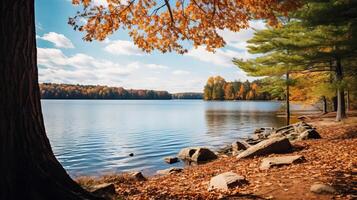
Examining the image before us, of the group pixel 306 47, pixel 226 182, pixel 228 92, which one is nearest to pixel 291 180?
pixel 226 182

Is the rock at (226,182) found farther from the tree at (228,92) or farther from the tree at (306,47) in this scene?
the tree at (228,92)

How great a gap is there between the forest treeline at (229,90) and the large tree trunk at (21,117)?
560ft

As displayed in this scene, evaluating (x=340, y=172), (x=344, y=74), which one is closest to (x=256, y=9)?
(x=340, y=172)

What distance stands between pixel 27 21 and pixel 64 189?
8.70ft

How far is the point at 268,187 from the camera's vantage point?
7.64 meters

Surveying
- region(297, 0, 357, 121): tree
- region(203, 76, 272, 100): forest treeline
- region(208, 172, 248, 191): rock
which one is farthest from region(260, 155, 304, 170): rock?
region(203, 76, 272, 100): forest treeline

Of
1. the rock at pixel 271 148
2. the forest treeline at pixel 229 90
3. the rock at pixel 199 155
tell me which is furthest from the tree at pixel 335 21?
the forest treeline at pixel 229 90

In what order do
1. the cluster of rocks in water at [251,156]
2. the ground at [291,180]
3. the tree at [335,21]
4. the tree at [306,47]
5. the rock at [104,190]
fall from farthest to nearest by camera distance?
the tree at [306,47], the tree at [335,21], the cluster of rocks in water at [251,156], the rock at [104,190], the ground at [291,180]

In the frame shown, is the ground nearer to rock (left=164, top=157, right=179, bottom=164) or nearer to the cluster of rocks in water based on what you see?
the cluster of rocks in water

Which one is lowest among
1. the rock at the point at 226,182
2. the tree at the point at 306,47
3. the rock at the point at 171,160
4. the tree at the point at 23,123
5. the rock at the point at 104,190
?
the rock at the point at 171,160

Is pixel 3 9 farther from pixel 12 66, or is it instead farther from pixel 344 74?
pixel 344 74

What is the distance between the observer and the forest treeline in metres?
176

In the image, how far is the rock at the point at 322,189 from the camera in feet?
22.0

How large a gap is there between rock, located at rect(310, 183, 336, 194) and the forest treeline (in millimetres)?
Answer: 168223
